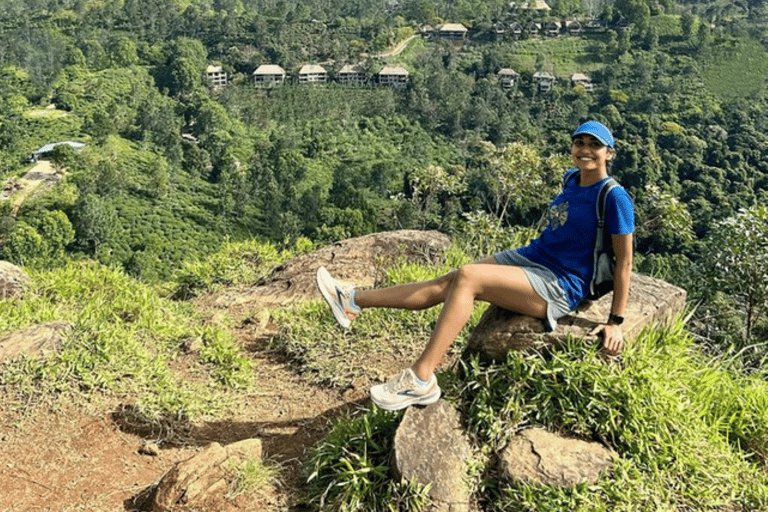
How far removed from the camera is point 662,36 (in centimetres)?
6081

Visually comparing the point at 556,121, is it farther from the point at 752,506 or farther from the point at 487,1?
the point at 752,506

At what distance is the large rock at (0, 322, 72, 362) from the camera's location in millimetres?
3422

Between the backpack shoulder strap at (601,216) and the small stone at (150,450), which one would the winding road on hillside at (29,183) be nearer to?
the small stone at (150,450)

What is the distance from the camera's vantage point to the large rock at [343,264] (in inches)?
212

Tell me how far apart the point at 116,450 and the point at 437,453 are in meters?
1.56

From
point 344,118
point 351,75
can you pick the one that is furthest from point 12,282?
point 351,75

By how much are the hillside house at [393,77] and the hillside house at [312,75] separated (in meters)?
5.03

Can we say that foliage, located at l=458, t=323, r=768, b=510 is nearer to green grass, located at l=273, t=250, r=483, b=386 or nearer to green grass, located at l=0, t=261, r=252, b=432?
green grass, located at l=273, t=250, r=483, b=386

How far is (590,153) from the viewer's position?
2.75 meters

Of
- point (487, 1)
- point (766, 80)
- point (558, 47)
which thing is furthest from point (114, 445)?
point (487, 1)

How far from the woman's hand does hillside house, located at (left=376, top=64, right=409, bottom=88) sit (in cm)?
5414

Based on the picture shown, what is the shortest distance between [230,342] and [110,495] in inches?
61.1

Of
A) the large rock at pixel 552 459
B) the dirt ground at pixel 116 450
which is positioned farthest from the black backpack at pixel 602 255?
the dirt ground at pixel 116 450

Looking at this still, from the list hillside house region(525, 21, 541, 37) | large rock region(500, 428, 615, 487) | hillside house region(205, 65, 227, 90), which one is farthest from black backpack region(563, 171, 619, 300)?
hillside house region(525, 21, 541, 37)
